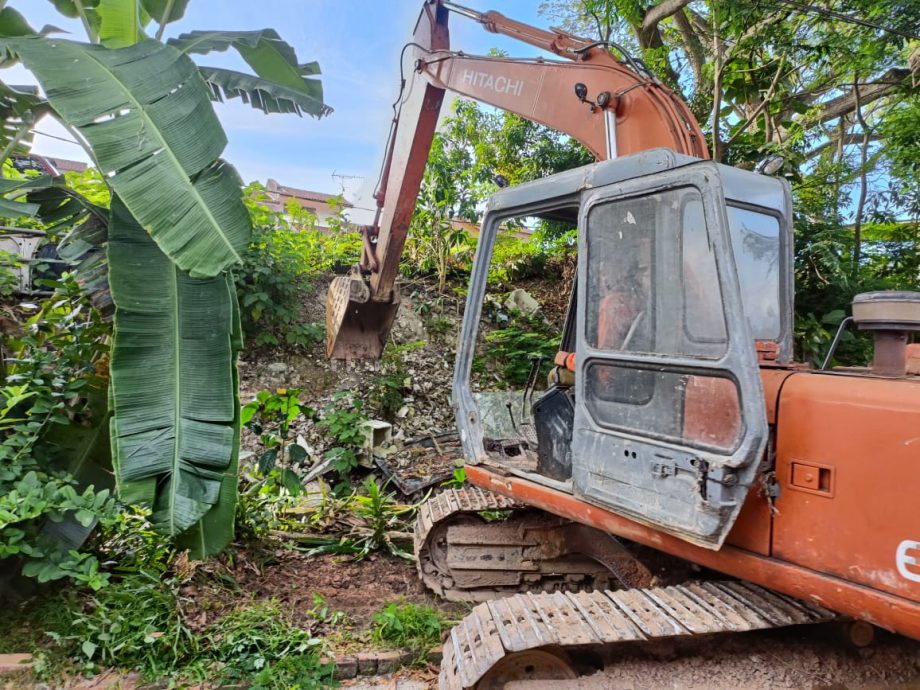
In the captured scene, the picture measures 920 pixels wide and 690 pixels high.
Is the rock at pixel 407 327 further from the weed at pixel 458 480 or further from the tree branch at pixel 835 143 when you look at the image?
the tree branch at pixel 835 143

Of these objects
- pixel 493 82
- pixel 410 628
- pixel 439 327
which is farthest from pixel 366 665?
pixel 439 327

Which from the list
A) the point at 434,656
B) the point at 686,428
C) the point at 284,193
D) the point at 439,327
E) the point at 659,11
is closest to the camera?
the point at 686,428

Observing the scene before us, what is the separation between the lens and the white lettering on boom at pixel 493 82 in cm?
352

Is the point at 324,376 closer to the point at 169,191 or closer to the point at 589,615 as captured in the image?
the point at 169,191

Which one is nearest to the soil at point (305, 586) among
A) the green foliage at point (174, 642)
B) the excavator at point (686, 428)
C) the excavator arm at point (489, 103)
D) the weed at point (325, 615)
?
the weed at point (325, 615)

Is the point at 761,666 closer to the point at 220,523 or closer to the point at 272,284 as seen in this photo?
the point at 220,523

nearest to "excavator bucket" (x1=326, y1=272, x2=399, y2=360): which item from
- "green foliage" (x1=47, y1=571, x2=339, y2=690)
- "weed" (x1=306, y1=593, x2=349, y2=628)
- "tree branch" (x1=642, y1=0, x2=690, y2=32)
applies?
"weed" (x1=306, y1=593, x2=349, y2=628)

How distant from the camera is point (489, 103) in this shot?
3.73 meters

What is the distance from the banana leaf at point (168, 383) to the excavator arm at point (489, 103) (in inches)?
72.7

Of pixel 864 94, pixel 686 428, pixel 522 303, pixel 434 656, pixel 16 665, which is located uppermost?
pixel 864 94

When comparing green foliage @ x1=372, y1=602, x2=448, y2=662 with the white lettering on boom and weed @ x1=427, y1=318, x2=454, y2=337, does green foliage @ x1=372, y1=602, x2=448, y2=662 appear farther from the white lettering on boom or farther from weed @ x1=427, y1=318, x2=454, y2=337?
weed @ x1=427, y1=318, x2=454, y2=337

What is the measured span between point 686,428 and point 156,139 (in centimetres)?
266

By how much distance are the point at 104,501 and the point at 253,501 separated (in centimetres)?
124

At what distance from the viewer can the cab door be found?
1896 mm
